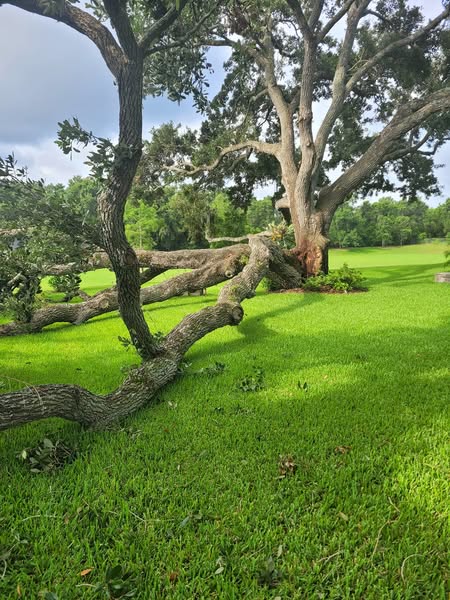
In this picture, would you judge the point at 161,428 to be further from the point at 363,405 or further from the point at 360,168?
the point at 360,168

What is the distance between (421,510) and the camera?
6.75ft

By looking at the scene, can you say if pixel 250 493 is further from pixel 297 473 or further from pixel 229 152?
pixel 229 152

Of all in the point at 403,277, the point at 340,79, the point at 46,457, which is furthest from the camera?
the point at 403,277

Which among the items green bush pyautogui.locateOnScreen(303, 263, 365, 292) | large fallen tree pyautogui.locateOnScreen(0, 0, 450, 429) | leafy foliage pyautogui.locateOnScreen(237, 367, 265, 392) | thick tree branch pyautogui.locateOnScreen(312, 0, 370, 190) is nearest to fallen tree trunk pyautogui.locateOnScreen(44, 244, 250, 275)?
large fallen tree pyautogui.locateOnScreen(0, 0, 450, 429)

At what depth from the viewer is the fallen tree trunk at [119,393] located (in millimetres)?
2527

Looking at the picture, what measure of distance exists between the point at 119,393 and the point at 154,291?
6323 mm

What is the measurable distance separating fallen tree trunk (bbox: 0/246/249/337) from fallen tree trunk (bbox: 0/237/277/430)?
349 cm

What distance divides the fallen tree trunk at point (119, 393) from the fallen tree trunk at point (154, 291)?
11.5 ft

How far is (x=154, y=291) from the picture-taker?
9555 millimetres

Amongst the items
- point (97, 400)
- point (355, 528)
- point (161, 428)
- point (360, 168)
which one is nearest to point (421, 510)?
point (355, 528)

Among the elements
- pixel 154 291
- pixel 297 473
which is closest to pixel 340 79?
pixel 154 291

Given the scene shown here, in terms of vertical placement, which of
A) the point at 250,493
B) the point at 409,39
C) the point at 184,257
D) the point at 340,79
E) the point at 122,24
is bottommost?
the point at 250,493

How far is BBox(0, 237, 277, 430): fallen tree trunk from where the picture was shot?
253 cm

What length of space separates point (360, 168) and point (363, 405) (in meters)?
11.4
